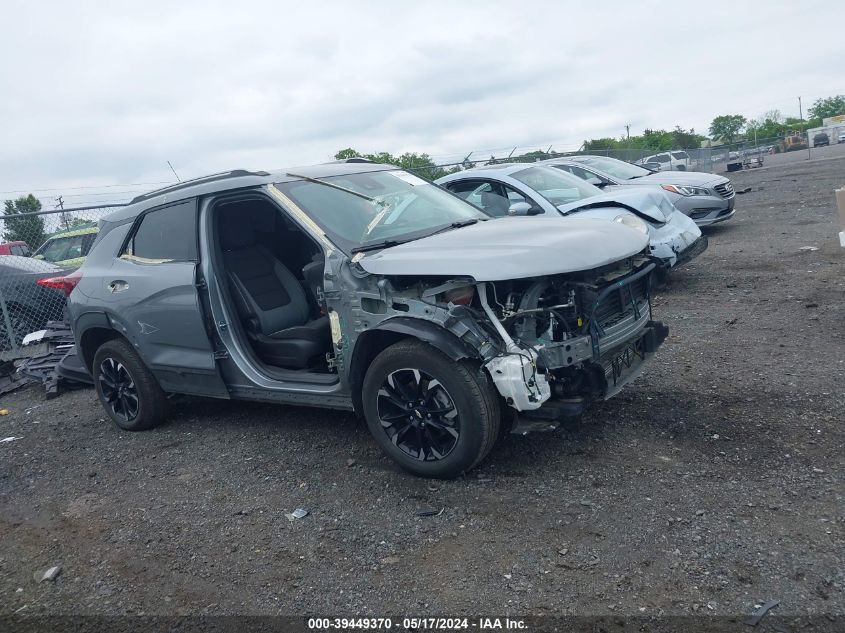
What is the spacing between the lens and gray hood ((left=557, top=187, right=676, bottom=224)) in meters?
8.59

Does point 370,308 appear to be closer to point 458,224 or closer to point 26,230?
point 458,224

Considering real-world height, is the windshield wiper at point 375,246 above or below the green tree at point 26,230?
below

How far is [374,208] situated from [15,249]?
749cm

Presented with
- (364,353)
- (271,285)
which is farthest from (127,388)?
(364,353)

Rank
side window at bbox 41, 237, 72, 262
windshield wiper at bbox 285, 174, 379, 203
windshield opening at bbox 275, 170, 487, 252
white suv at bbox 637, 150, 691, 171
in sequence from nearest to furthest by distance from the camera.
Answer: windshield opening at bbox 275, 170, 487, 252 < windshield wiper at bbox 285, 174, 379, 203 < side window at bbox 41, 237, 72, 262 < white suv at bbox 637, 150, 691, 171

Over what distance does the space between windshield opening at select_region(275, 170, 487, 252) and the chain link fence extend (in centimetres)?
560

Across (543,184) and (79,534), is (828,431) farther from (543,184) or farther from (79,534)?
(543,184)

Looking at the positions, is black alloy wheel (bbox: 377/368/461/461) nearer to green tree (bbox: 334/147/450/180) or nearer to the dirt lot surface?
the dirt lot surface

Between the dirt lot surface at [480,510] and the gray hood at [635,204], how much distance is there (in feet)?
8.40

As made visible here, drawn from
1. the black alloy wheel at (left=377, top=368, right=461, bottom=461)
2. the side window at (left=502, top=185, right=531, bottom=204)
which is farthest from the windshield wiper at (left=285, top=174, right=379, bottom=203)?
the side window at (left=502, top=185, right=531, bottom=204)

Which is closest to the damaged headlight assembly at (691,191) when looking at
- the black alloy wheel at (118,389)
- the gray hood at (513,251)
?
the gray hood at (513,251)

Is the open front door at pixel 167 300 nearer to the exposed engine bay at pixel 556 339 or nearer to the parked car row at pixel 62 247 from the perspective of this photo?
the exposed engine bay at pixel 556 339

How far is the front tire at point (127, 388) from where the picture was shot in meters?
5.85

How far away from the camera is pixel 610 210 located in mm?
8531
